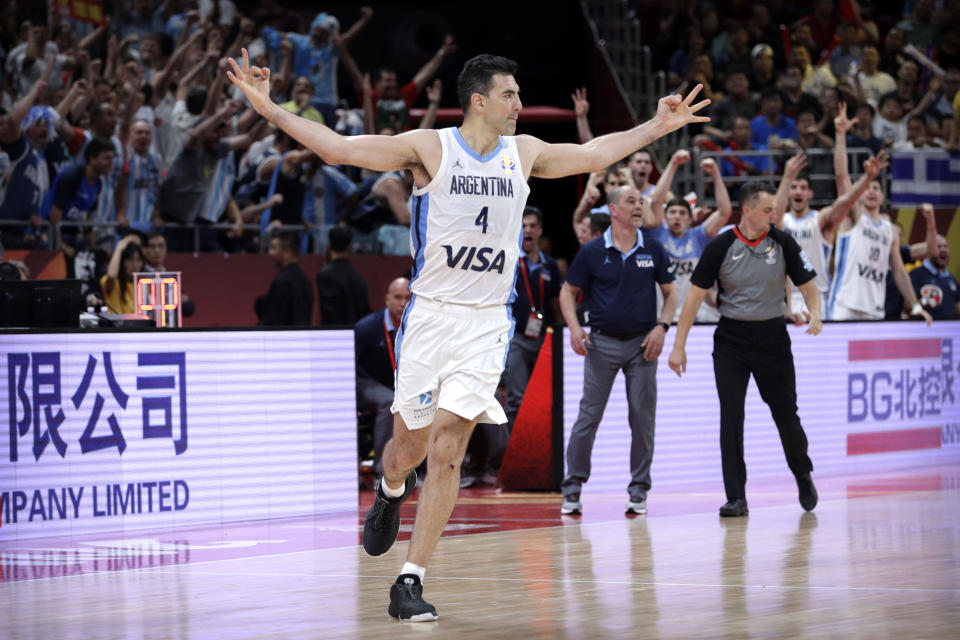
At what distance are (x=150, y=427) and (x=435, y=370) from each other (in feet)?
13.2

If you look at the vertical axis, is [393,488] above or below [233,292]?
below

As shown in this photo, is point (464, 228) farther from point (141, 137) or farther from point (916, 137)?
point (916, 137)

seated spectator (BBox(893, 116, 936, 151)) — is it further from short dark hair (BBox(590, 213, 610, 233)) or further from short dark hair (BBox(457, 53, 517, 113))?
short dark hair (BBox(457, 53, 517, 113))

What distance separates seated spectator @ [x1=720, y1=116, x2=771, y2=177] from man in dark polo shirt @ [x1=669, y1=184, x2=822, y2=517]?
25.0 feet

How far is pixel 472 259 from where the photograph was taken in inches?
254

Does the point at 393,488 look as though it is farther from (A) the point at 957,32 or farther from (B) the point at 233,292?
(A) the point at 957,32

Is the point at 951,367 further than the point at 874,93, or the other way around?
the point at 874,93

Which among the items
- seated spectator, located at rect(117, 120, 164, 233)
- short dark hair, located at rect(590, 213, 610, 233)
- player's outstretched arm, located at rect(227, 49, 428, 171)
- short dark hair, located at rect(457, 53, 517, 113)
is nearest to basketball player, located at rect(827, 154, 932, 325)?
short dark hair, located at rect(590, 213, 610, 233)

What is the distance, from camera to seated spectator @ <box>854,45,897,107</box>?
19734mm

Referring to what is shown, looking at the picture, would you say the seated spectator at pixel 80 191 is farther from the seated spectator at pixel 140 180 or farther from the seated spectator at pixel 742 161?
the seated spectator at pixel 742 161

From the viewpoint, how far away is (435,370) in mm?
6426

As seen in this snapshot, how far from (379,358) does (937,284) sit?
7.05 metres

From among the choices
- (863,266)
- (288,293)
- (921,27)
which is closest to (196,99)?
(288,293)

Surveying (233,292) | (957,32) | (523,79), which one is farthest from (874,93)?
(233,292)
